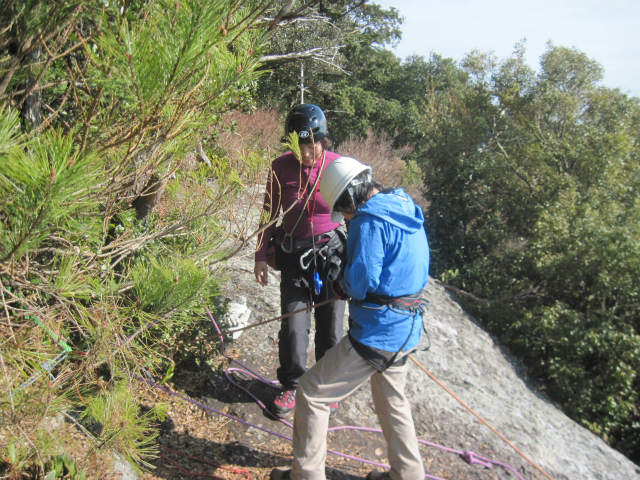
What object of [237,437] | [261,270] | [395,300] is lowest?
[237,437]

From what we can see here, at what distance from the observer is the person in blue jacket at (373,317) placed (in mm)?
1911

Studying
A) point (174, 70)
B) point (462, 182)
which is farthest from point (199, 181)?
point (462, 182)

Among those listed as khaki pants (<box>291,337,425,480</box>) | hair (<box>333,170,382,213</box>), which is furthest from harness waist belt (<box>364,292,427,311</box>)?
hair (<box>333,170,382,213</box>)

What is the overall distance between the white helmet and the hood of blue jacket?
5.8 inches

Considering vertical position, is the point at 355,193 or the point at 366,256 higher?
the point at 355,193

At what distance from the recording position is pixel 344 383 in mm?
2031

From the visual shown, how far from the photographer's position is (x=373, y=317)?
6.53 ft

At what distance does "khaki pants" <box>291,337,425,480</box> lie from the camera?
1983 mm

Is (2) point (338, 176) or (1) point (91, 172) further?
(2) point (338, 176)

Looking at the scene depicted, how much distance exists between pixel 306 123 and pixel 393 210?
81 centimetres

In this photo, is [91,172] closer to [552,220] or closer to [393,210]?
[393,210]

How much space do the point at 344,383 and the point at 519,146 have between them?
10.2 meters

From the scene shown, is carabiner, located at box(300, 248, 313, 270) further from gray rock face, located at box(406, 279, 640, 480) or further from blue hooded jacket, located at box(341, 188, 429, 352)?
gray rock face, located at box(406, 279, 640, 480)

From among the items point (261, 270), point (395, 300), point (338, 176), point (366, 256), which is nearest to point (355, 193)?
point (338, 176)
